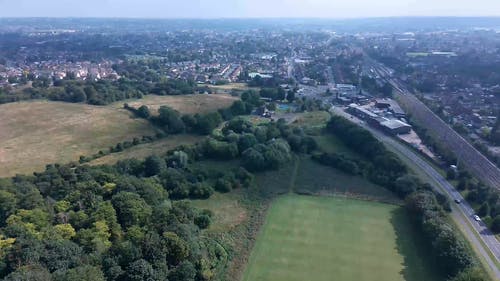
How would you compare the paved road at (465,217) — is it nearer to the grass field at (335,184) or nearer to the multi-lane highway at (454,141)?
the multi-lane highway at (454,141)

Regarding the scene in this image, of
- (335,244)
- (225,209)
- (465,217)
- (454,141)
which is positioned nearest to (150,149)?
(225,209)

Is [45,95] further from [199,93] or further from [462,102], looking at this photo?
[462,102]

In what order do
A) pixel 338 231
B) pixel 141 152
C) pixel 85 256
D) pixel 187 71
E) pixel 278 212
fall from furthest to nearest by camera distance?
pixel 187 71, pixel 141 152, pixel 278 212, pixel 338 231, pixel 85 256

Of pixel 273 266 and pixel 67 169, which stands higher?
pixel 67 169

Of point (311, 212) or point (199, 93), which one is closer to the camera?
point (311, 212)

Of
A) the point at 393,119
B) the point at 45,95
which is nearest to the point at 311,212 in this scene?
the point at 393,119

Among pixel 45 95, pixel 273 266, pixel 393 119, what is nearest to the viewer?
pixel 273 266

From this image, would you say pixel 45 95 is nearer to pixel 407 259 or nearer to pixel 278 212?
pixel 278 212
